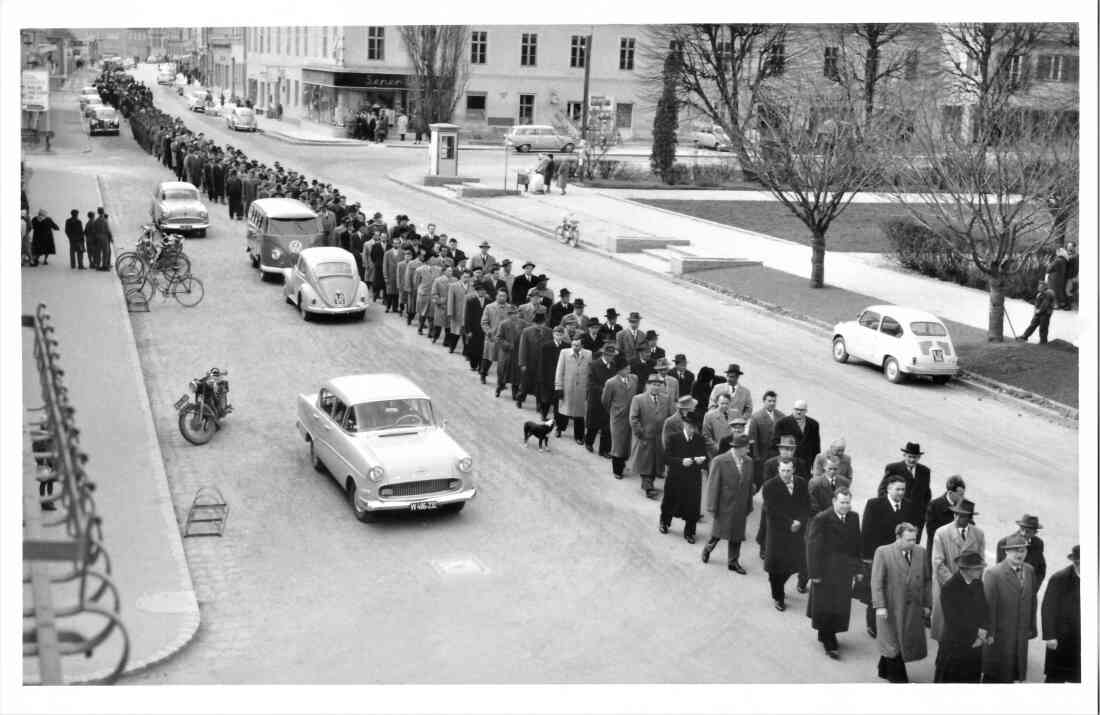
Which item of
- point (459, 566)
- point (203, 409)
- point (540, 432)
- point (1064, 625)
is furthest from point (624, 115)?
point (1064, 625)

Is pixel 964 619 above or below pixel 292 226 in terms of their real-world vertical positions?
below

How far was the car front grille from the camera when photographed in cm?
1602

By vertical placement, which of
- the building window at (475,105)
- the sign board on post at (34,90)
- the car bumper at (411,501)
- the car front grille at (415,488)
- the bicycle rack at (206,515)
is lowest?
the bicycle rack at (206,515)

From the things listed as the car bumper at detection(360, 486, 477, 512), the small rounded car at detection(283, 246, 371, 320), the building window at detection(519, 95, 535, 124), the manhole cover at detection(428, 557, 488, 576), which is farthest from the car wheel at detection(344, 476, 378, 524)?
the building window at detection(519, 95, 535, 124)

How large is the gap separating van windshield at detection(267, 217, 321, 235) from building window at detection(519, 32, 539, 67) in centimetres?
2961

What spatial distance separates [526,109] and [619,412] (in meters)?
45.0

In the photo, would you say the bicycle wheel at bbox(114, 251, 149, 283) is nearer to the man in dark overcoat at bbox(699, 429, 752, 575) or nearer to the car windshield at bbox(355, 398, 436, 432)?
the car windshield at bbox(355, 398, 436, 432)

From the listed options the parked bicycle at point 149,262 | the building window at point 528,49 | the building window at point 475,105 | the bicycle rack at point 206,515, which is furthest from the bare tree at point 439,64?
the bicycle rack at point 206,515

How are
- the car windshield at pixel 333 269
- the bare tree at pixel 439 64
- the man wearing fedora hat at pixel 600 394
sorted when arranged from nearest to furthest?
1. the man wearing fedora hat at pixel 600 394
2. the car windshield at pixel 333 269
3. the bare tree at pixel 439 64

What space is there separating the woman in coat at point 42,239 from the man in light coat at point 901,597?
1258 cm

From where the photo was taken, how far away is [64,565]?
12.7 metres

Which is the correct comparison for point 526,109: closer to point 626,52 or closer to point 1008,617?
point 626,52

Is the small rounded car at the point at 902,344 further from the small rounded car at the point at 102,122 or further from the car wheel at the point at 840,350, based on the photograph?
the small rounded car at the point at 102,122

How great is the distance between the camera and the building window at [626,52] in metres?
58.5
